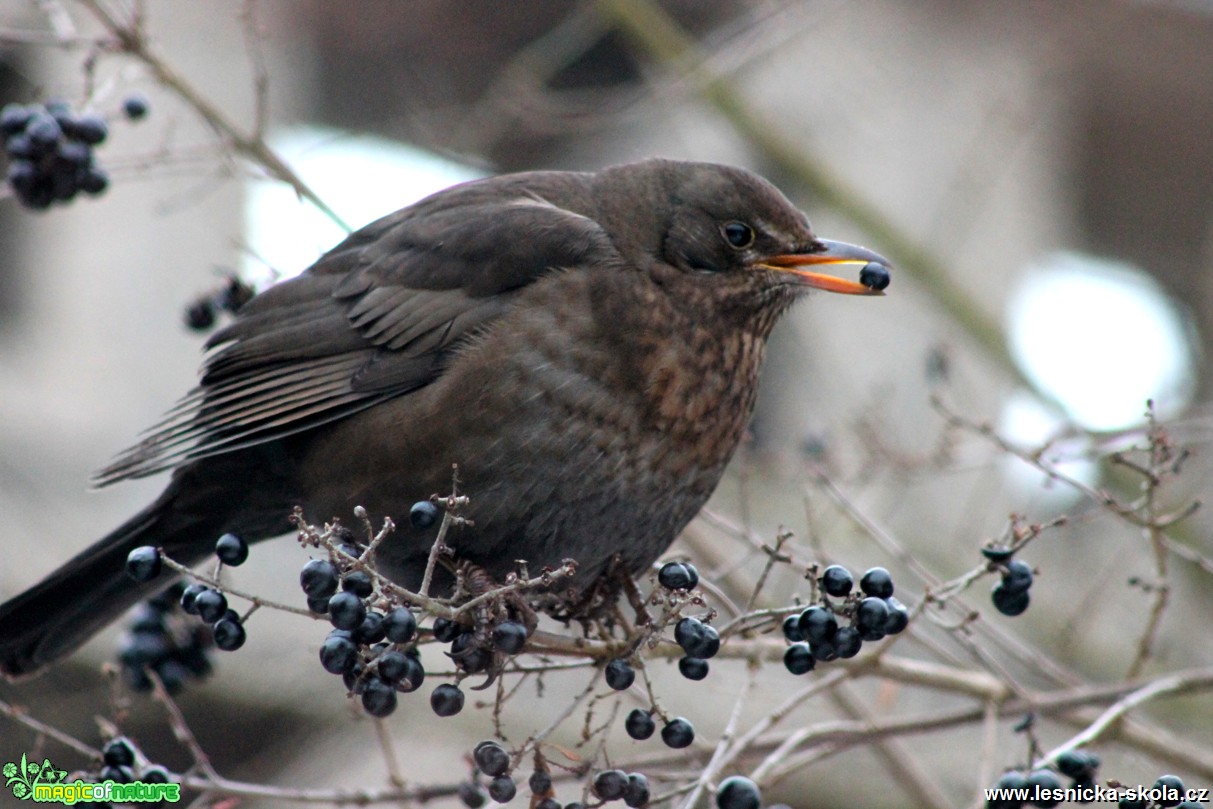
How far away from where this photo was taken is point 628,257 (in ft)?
11.3

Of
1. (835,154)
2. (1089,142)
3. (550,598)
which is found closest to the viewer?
(550,598)

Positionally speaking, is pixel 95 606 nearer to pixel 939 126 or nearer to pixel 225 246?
pixel 225 246

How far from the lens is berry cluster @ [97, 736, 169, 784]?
2.84m

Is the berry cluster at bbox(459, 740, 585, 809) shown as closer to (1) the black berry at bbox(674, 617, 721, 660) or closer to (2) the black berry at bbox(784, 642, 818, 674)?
(1) the black berry at bbox(674, 617, 721, 660)

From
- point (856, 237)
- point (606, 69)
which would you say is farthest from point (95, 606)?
point (606, 69)

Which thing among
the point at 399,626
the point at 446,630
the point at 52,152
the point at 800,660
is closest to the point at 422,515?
the point at 446,630

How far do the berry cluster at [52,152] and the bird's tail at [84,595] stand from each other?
31.4 inches

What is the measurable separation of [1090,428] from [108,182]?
2.57m

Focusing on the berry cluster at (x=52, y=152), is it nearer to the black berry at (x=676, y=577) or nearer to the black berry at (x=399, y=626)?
the black berry at (x=399, y=626)

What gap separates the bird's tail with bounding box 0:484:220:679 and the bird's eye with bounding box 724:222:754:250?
148 cm

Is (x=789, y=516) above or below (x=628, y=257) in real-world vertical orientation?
above

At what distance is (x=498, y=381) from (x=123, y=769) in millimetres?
1109

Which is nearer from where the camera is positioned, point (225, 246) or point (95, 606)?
point (95, 606)

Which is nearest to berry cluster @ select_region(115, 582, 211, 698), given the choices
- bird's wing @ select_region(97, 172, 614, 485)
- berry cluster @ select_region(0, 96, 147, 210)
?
bird's wing @ select_region(97, 172, 614, 485)
